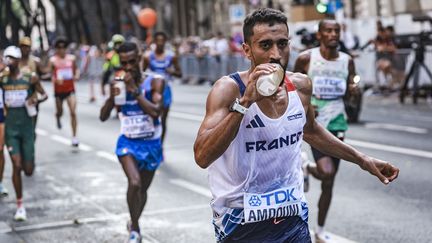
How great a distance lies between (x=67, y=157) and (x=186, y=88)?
15.8m

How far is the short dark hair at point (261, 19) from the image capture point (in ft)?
13.8

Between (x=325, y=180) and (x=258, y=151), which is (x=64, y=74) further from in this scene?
(x=258, y=151)

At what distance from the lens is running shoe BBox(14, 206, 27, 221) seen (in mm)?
8953

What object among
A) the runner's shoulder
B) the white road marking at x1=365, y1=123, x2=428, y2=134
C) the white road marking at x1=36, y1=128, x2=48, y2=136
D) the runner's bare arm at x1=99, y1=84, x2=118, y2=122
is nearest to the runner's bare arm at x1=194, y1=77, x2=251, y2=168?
the runner's shoulder

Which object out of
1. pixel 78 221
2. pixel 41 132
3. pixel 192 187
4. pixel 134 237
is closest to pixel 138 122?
pixel 134 237

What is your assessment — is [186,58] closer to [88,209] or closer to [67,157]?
[67,157]

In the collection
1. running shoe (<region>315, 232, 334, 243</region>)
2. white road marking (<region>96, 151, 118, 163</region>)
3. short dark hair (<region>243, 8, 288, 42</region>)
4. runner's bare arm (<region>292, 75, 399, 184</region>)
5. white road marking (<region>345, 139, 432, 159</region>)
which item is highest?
short dark hair (<region>243, 8, 288, 42</region>)

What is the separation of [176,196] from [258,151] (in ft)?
18.9

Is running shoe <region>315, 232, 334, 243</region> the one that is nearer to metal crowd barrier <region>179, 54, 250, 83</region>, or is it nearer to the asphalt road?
the asphalt road

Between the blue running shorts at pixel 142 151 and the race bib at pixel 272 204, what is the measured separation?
3314 mm

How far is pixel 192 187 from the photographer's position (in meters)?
10.6

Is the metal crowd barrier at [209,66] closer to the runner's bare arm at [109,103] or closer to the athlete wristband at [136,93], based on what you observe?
the runner's bare arm at [109,103]

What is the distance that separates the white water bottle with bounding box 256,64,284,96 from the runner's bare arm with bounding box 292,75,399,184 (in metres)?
0.98

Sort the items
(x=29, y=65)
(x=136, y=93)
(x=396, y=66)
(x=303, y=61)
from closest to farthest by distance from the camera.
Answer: (x=136, y=93) < (x=303, y=61) < (x=29, y=65) < (x=396, y=66)
